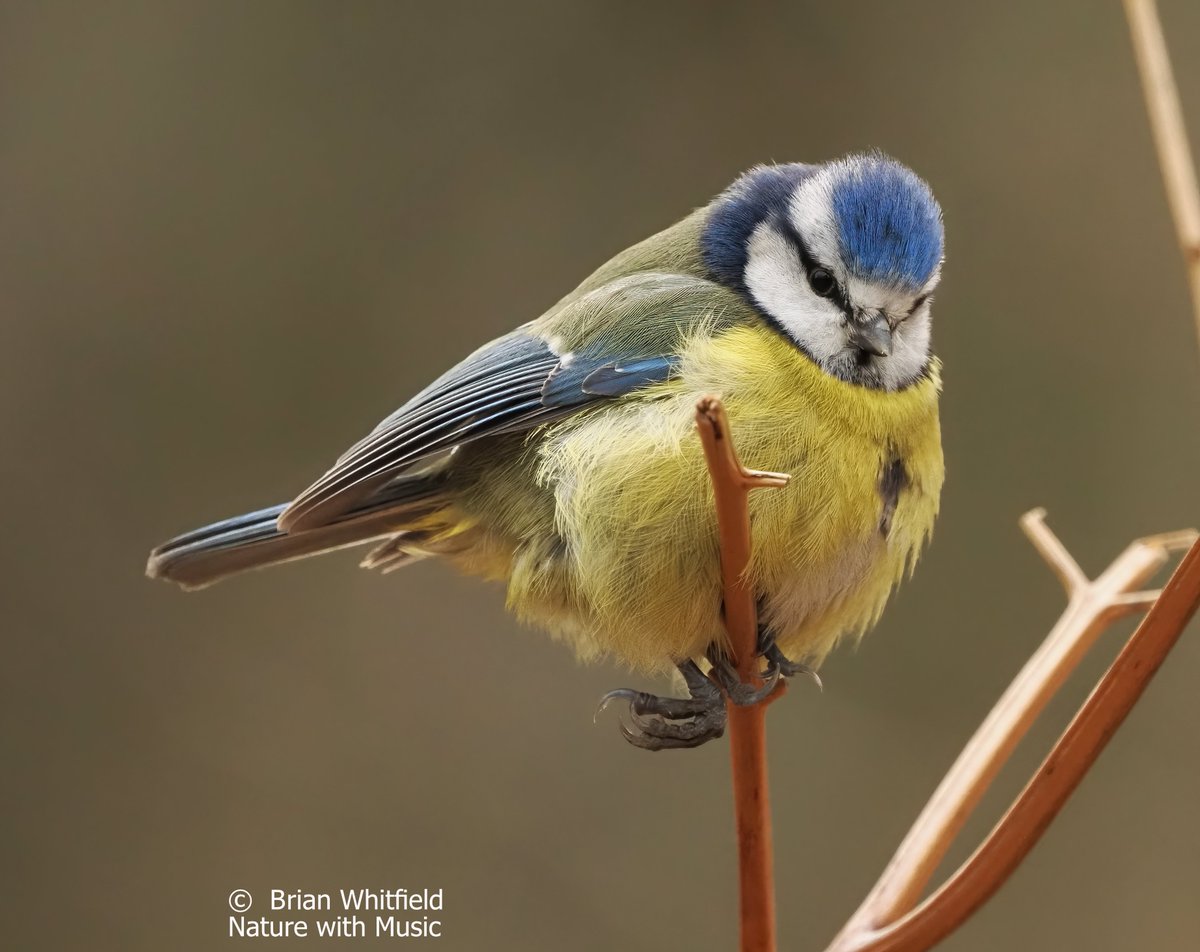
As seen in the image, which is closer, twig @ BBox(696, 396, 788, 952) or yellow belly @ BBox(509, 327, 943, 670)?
twig @ BBox(696, 396, 788, 952)

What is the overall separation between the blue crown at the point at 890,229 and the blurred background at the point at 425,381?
1182mm

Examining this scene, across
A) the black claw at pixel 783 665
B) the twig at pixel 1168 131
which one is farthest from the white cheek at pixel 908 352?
the twig at pixel 1168 131

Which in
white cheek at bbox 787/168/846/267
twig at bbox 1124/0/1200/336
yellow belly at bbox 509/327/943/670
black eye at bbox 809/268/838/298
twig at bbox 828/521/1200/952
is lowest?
twig at bbox 828/521/1200/952

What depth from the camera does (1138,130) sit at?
2529 mm

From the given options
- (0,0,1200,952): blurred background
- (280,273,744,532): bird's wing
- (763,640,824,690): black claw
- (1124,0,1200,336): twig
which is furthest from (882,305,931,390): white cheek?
(0,0,1200,952): blurred background

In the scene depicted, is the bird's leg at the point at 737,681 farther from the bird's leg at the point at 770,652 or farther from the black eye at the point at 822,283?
the black eye at the point at 822,283

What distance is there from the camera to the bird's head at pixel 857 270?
121 cm

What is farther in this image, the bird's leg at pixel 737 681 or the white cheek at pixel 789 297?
the white cheek at pixel 789 297

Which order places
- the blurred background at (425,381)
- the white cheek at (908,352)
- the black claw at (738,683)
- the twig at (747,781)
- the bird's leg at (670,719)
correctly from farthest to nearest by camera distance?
the blurred background at (425,381) < the white cheek at (908,352) < the bird's leg at (670,719) < the black claw at (738,683) < the twig at (747,781)

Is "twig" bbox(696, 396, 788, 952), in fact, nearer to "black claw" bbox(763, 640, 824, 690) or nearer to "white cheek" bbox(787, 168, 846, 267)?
"black claw" bbox(763, 640, 824, 690)

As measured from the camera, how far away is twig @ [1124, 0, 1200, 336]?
71 cm

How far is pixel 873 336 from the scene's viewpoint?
122 centimetres

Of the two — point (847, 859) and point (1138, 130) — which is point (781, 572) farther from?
point (1138, 130)

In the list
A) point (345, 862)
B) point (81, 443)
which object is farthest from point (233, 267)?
point (345, 862)
